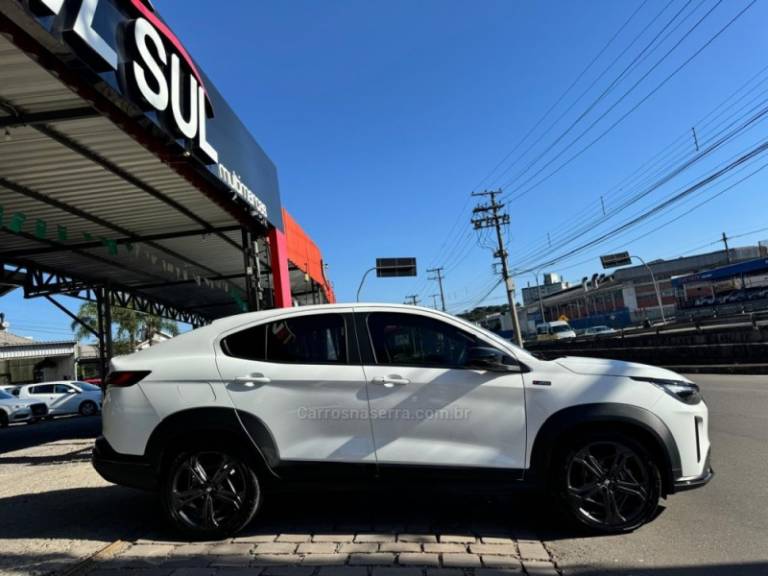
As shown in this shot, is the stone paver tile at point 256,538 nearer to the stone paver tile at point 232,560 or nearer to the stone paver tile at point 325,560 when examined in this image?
the stone paver tile at point 232,560

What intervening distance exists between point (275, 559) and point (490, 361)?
205 centimetres

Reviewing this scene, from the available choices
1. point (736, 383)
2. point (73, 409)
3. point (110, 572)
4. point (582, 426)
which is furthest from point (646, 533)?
point (73, 409)

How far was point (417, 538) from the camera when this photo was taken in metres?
4.34

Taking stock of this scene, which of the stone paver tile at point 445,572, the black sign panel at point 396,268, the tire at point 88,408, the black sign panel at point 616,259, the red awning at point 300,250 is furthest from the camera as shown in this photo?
the black sign panel at point 616,259

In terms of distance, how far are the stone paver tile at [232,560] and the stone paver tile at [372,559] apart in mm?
724

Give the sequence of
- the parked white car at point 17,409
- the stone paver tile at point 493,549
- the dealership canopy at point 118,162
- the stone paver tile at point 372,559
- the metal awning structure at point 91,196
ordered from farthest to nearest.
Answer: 1. the parked white car at point 17,409
2. the metal awning structure at point 91,196
3. the dealership canopy at point 118,162
4. the stone paver tile at point 493,549
5. the stone paver tile at point 372,559

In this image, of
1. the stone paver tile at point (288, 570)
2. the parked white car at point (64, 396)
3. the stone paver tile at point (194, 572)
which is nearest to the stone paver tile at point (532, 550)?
the stone paver tile at point (288, 570)

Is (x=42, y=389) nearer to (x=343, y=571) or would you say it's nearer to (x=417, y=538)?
(x=417, y=538)

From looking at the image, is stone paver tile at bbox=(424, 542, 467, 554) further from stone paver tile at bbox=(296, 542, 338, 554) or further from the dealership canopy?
the dealership canopy

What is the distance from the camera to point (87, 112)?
6055 millimetres

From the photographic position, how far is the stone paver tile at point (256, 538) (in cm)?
443

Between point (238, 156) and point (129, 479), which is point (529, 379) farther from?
point (238, 156)

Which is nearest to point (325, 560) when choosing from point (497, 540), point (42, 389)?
point (497, 540)

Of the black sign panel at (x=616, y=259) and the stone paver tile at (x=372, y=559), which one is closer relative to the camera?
the stone paver tile at (x=372, y=559)
